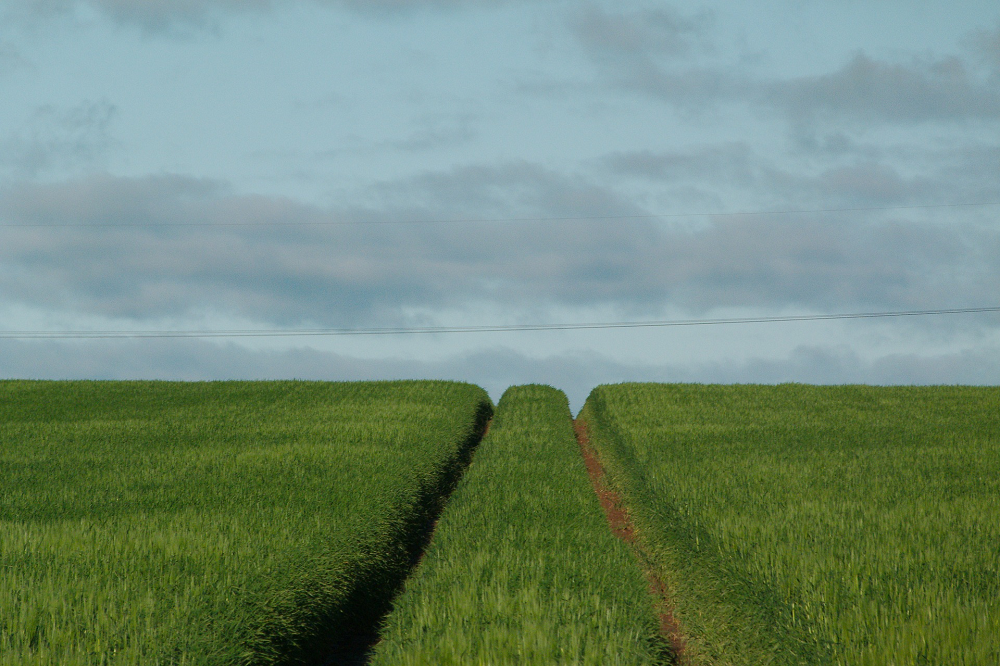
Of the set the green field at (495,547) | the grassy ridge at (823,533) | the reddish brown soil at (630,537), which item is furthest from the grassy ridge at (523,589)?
the grassy ridge at (823,533)

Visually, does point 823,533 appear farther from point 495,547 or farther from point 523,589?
point 495,547

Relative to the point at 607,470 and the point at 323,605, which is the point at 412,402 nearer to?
the point at 607,470

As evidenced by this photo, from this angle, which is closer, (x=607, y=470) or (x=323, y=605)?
(x=323, y=605)

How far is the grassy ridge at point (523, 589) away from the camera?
716cm

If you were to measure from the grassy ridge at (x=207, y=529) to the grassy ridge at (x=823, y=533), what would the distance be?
14.4 feet

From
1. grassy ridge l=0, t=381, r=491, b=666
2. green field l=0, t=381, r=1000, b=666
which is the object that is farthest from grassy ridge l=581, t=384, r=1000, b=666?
grassy ridge l=0, t=381, r=491, b=666

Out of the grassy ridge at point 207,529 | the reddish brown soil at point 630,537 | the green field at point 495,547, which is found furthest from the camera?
the reddish brown soil at point 630,537

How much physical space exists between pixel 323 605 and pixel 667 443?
11.8 meters

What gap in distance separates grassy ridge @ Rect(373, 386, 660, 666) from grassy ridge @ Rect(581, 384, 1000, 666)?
3.20 feet

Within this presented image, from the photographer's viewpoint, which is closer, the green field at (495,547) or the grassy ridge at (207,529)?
the green field at (495,547)

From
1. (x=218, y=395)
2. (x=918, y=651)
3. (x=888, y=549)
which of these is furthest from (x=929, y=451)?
(x=218, y=395)

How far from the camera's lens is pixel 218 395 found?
109ft

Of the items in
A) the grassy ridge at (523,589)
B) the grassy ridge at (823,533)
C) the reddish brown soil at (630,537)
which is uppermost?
the grassy ridge at (823,533)

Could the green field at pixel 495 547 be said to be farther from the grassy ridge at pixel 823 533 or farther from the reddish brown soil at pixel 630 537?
the reddish brown soil at pixel 630 537
